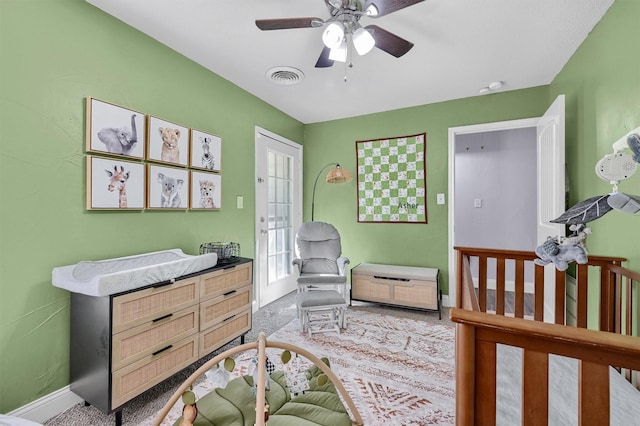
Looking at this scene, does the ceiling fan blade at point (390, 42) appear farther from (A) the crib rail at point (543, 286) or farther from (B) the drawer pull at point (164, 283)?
(B) the drawer pull at point (164, 283)

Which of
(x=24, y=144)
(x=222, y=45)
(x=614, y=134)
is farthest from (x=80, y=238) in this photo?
(x=614, y=134)

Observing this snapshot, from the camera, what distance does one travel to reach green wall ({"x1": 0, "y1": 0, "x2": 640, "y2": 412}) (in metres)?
1.44

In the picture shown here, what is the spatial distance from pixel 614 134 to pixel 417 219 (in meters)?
1.93

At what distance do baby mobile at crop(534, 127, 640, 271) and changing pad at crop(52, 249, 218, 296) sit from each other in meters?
1.86

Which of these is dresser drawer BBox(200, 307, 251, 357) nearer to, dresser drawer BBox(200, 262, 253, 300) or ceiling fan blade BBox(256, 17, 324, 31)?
dresser drawer BBox(200, 262, 253, 300)

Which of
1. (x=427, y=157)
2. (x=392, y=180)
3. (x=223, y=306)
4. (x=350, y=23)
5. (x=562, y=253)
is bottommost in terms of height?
(x=223, y=306)

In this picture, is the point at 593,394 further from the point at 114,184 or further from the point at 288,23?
the point at 114,184

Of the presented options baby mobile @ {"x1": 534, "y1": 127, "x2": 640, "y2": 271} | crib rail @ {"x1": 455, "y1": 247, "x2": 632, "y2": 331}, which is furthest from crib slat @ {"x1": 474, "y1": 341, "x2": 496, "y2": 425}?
crib rail @ {"x1": 455, "y1": 247, "x2": 632, "y2": 331}

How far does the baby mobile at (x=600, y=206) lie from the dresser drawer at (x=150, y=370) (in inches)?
77.8

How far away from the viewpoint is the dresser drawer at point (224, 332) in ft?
6.42

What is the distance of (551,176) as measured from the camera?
7.81 feet

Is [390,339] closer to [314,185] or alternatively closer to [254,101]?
[314,185]

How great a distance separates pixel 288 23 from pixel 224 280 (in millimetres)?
1781

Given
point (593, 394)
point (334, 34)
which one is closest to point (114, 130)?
point (334, 34)
